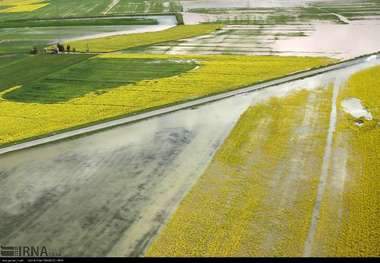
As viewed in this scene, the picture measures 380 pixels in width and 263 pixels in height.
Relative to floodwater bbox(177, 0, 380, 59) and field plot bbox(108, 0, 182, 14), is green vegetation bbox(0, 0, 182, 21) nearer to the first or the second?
field plot bbox(108, 0, 182, 14)

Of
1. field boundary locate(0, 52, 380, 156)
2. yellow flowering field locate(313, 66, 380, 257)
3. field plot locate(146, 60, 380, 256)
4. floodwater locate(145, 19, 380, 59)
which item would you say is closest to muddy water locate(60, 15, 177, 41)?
floodwater locate(145, 19, 380, 59)

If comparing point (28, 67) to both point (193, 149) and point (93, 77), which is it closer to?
point (93, 77)

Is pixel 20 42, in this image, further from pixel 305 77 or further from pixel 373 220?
pixel 373 220

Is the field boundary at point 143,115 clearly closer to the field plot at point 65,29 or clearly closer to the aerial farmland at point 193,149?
the aerial farmland at point 193,149

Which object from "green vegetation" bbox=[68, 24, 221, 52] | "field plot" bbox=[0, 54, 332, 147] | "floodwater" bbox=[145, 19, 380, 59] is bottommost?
"field plot" bbox=[0, 54, 332, 147]

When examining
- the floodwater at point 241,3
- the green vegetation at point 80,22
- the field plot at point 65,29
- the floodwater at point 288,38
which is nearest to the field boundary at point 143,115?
the floodwater at point 288,38

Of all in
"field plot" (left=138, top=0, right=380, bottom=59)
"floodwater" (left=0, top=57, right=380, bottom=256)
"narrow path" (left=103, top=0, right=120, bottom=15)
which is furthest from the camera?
"narrow path" (left=103, top=0, right=120, bottom=15)
